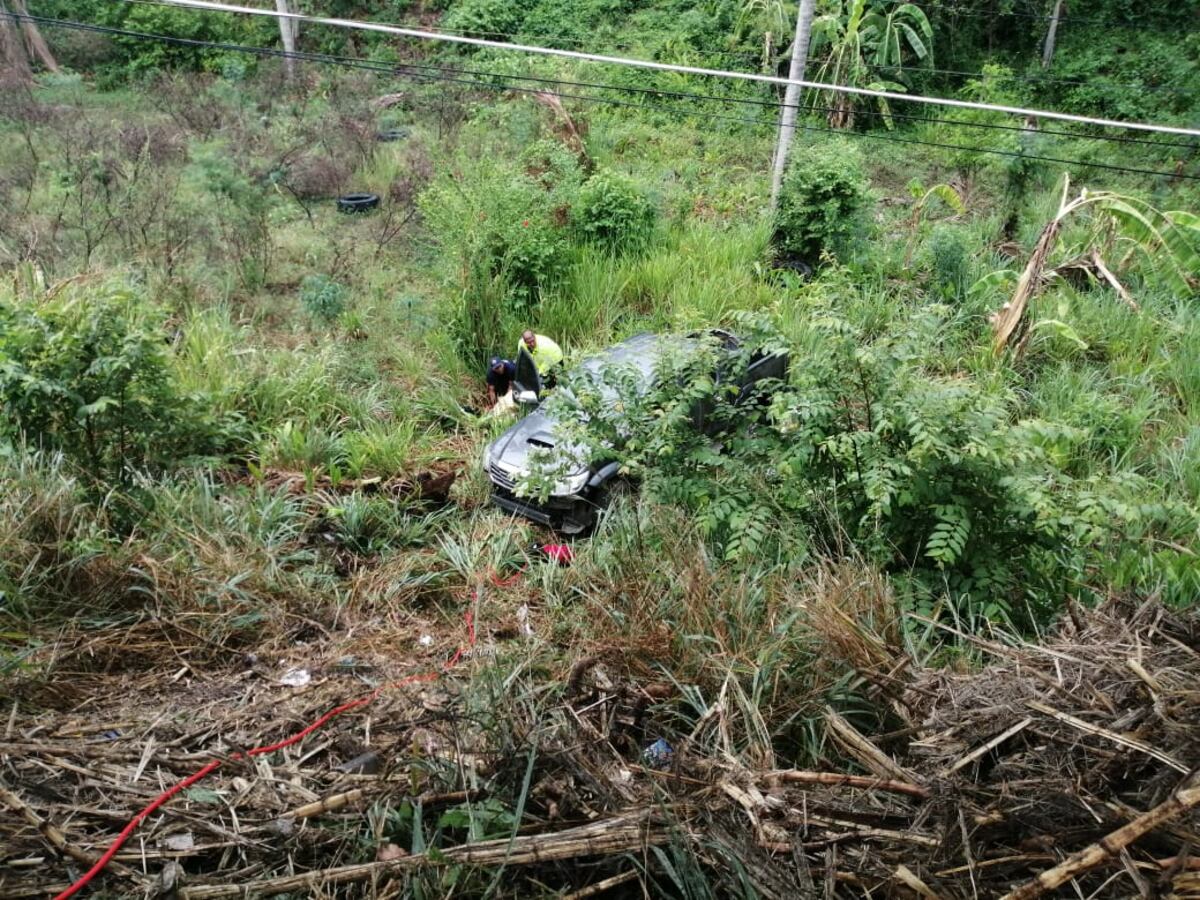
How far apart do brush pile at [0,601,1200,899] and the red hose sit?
35 mm

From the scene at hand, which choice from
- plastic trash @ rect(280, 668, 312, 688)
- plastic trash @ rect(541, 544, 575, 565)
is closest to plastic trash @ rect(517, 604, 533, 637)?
plastic trash @ rect(541, 544, 575, 565)

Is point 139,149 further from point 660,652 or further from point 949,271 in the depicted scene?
point 660,652

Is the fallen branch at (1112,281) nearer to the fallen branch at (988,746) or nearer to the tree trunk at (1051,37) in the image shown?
the fallen branch at (988,746)

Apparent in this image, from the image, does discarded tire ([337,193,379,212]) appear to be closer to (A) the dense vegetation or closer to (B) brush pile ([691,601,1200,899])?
(A) the dense vegetation

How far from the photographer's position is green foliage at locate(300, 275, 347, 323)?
918cm

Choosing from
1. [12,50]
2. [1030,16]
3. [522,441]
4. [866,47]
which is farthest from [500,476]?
[12,50]

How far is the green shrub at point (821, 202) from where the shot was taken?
10.2m

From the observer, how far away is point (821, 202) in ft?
34.1

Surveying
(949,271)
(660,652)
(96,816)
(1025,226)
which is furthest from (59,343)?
(1025,226)

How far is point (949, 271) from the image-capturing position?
32.7 ft

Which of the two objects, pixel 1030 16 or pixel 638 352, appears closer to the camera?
pixel 638 352

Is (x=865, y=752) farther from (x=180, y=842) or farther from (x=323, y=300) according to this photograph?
(x=323, y=300)

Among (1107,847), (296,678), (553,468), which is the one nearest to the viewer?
(1107,847)

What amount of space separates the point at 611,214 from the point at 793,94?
109 inches
